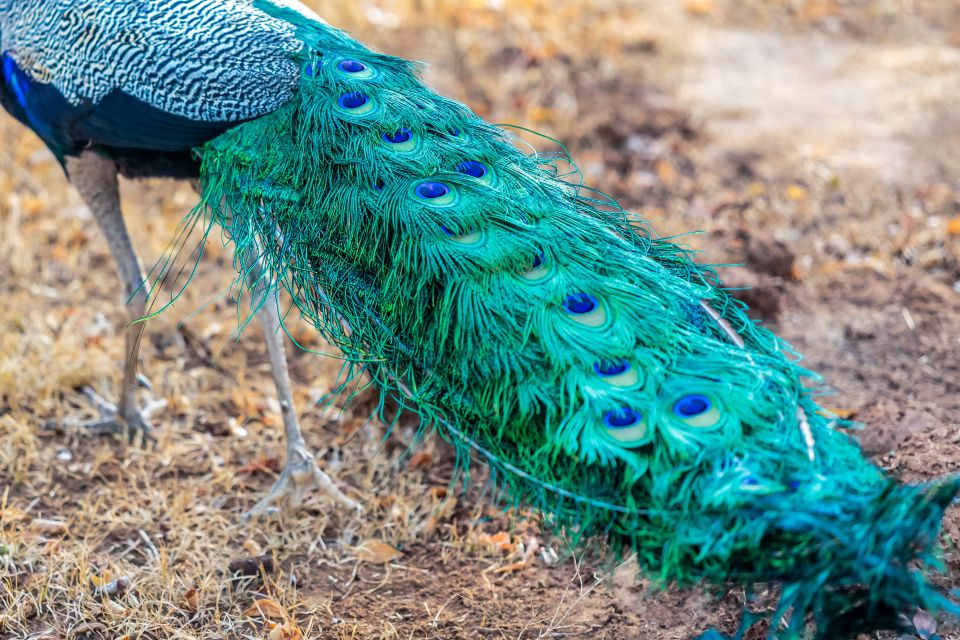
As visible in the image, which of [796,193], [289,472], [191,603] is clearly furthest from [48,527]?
[796,193]

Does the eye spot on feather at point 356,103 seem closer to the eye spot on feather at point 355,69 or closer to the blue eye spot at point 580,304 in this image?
the eye spot on feather at point 355,69

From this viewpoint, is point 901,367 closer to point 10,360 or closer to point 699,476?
point 699,476

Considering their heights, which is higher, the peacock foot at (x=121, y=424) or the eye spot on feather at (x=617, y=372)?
the eye spot on feather at (x=617, y=372)

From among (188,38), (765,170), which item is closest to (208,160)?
(188,38)

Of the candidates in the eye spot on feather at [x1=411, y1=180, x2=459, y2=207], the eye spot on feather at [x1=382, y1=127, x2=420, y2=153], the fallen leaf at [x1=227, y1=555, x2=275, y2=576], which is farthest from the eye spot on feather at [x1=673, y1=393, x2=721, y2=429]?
the fallen leaf at [x1=227, y1=555, x2=275, y2=576]

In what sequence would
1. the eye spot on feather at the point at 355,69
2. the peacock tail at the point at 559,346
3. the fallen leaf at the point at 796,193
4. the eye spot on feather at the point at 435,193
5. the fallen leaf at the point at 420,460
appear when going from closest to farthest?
the peacock tail at the point at 559,346
the eye spot on feather at the point at 435,193
the eye spot on feather at the point at 355,69
the fallen leaf at the point at 420,460
the fallen leaf at the point at 796,193

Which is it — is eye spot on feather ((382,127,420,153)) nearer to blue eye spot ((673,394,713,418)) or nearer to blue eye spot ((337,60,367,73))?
blue eye spot ((337,60,367,73))

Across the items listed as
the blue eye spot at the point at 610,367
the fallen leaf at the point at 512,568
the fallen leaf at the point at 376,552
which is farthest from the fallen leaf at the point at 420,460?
A: the blue eye spot at the point at 610,367
